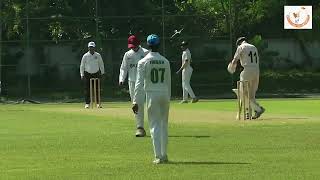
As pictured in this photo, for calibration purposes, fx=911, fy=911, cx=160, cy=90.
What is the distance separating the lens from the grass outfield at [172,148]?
12867 millimetres

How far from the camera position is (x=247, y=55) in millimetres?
23625

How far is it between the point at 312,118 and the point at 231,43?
67.5 feet

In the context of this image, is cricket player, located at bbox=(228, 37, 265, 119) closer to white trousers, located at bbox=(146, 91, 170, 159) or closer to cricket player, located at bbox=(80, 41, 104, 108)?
cricket player, located at bbox=(80, 41, 104, 108)

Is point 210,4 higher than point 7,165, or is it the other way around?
point 210,4

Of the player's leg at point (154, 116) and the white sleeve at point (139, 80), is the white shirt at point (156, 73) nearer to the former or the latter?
the white sleeve at point (139, 80)

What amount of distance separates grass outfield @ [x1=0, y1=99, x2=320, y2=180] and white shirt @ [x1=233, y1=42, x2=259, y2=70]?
143 cm

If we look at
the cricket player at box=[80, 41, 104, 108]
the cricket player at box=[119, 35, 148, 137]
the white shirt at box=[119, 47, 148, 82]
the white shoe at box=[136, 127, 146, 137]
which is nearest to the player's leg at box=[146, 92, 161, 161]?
the white shoe at box=[136, 127, 146, 137]

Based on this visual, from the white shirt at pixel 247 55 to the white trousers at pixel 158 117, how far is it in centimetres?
933

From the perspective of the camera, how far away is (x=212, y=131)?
19.7 m

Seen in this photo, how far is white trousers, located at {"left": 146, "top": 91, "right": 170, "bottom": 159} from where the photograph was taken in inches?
555

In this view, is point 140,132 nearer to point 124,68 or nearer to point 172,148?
point 124,68

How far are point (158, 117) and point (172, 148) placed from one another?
2085 millimetres

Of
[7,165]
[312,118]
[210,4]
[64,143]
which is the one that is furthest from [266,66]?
[7,165]

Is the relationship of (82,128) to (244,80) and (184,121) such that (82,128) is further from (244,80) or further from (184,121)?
(244,80)
